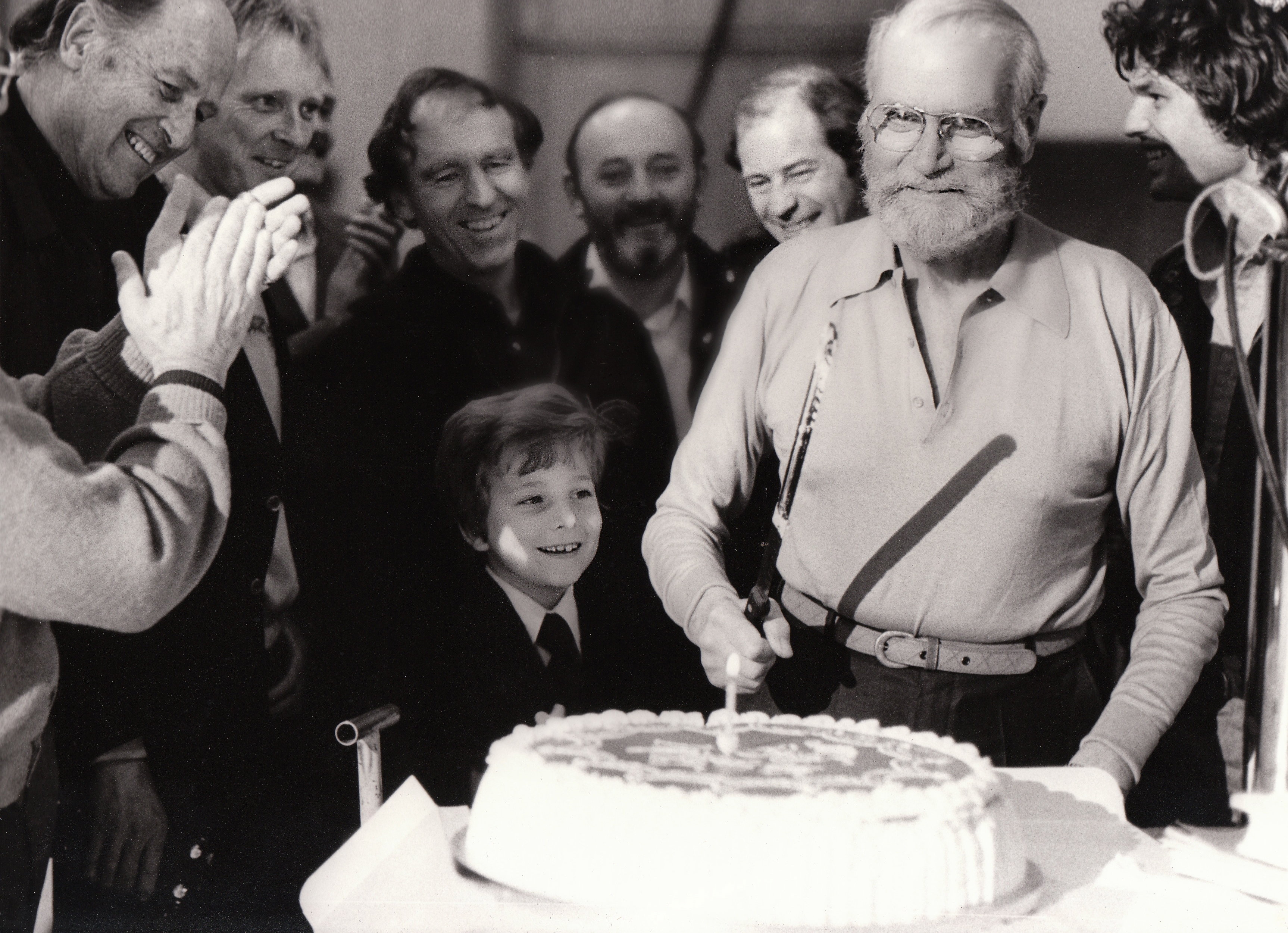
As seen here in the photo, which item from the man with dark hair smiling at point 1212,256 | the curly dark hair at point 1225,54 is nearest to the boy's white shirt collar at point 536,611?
the man with dark hair smiling at point 1212,256

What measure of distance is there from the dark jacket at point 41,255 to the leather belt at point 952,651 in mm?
1399

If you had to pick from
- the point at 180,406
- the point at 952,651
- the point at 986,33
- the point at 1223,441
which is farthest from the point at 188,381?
the point at 1223,441

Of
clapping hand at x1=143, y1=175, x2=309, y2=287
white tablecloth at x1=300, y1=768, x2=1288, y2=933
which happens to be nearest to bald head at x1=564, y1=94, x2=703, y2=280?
clapping hand at x1=143, y1=175, x2=309, y2=287

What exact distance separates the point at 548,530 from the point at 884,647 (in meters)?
0.68

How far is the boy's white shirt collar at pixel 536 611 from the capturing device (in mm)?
2635

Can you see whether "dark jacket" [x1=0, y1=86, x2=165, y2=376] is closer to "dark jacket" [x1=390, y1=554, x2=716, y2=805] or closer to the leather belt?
"dark jacket" [x1=390, y1=554, x2=716, y2=805]

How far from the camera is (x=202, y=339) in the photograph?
2.22m

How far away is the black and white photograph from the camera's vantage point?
2143 millimetres

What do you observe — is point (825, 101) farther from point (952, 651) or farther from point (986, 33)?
point (952, 651)

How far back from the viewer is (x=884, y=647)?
91.0 inches

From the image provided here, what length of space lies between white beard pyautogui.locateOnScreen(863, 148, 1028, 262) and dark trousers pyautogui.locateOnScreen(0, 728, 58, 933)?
162 centimetres

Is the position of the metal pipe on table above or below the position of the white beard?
below

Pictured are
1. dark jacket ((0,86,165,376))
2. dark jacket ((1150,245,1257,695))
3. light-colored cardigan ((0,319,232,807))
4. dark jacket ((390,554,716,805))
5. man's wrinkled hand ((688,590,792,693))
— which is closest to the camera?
light-colored cardigan ((0,319,232,807))

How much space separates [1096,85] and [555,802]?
1.69 metres
